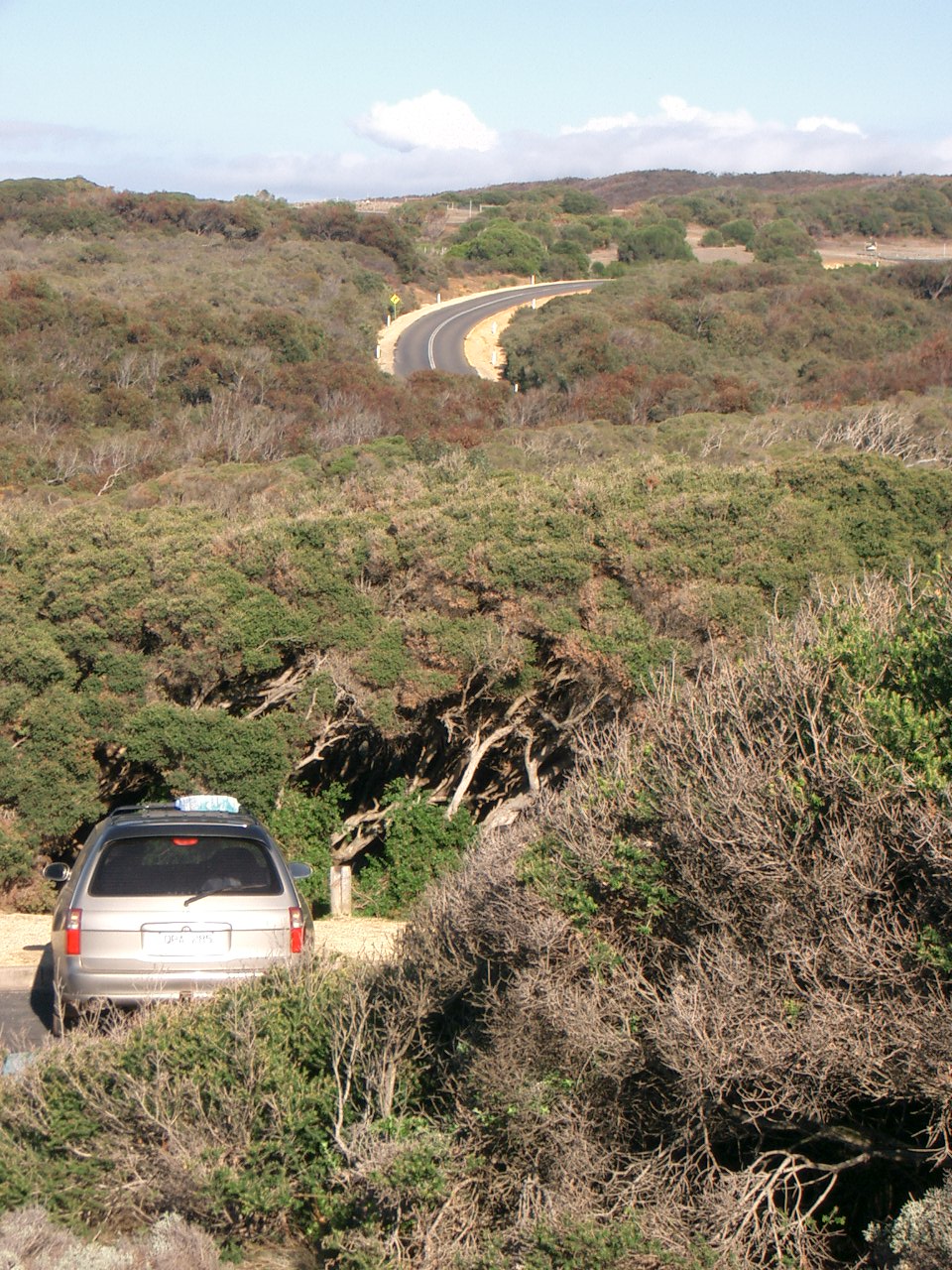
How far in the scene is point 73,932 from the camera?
655 cm

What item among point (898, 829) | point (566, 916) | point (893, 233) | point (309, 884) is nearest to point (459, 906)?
point (566, 916)

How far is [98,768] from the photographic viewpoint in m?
14.1

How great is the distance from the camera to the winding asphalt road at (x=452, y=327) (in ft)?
179

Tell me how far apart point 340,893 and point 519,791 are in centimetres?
342

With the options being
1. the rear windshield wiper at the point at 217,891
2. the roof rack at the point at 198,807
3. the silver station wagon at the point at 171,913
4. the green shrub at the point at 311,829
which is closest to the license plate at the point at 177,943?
the silver station wagon at the point at 171,913

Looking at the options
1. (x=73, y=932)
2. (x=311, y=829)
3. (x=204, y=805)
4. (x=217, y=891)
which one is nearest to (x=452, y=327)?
(x=311, y=829)

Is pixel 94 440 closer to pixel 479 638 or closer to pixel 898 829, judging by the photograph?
pixel 479 638

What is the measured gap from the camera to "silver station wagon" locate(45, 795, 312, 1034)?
21.5ft

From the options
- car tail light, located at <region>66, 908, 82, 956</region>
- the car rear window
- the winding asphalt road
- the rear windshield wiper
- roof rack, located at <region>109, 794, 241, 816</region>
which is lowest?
car tail light, located at <region>66, 908, 82, 956</region>

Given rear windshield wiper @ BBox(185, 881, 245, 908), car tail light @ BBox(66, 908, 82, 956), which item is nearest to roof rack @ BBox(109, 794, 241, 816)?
rear windshield wiper @ BBox(185, 881, 245, 908)

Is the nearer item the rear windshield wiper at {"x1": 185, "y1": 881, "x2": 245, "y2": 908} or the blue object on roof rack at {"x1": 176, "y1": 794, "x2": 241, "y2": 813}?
the rear windshield wiper at {"x1": 185, "y1": 881, "x2": 245, "y2": 908}

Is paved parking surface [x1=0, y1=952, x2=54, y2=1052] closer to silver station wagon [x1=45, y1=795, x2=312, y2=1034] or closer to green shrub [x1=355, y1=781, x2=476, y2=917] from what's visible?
silver station wagon [x1=45, y1=795, x2=312, y2=1034]

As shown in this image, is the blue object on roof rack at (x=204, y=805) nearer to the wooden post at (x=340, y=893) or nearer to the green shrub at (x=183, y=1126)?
the green shrub at (x=183, y=1126)

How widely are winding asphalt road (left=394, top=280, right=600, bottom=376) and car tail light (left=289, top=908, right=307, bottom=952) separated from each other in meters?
44.0
